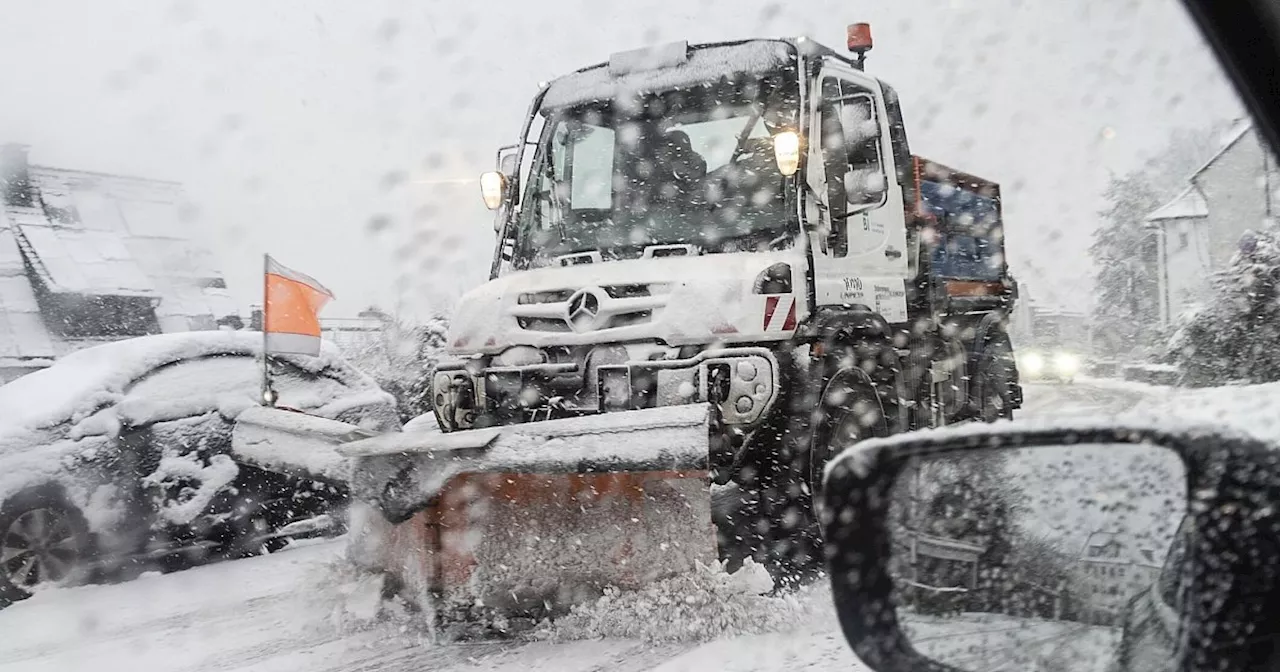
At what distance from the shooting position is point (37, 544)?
5703 millimetres

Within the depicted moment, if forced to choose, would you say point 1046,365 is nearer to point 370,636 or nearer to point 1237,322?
point 1237,322

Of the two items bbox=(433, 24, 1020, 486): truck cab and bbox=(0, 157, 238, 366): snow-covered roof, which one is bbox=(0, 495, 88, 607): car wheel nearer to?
bbox=(433, 24, 1020, 486): truck cab

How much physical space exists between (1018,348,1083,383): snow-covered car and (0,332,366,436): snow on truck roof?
690 cm

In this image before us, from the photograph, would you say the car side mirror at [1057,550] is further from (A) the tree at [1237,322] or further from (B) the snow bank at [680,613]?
(A) the tree at [1237,322]

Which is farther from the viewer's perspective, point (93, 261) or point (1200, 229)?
point (93, 261)

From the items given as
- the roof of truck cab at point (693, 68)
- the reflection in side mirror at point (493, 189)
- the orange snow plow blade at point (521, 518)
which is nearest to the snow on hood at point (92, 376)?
the reflection in side mirror at point (493, 189)

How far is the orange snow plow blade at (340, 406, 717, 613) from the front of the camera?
4.21 m

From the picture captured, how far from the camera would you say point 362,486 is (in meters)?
4.36

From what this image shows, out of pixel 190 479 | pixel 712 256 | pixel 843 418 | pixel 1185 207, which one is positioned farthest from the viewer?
pixel 1185 207

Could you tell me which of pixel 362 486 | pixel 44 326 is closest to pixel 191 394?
pixel 362 486

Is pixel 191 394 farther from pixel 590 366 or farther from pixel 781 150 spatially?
pixel 781 150

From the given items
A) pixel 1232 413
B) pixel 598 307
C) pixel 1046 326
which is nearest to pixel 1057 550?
pixel 1232 413

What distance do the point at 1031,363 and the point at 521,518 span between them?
787 cm

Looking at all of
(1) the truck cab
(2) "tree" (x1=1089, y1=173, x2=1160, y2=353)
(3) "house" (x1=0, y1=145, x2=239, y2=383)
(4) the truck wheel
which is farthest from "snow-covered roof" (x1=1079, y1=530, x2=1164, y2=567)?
(3) "house" (x1=0, y1=145, x2=239, y2=383)
